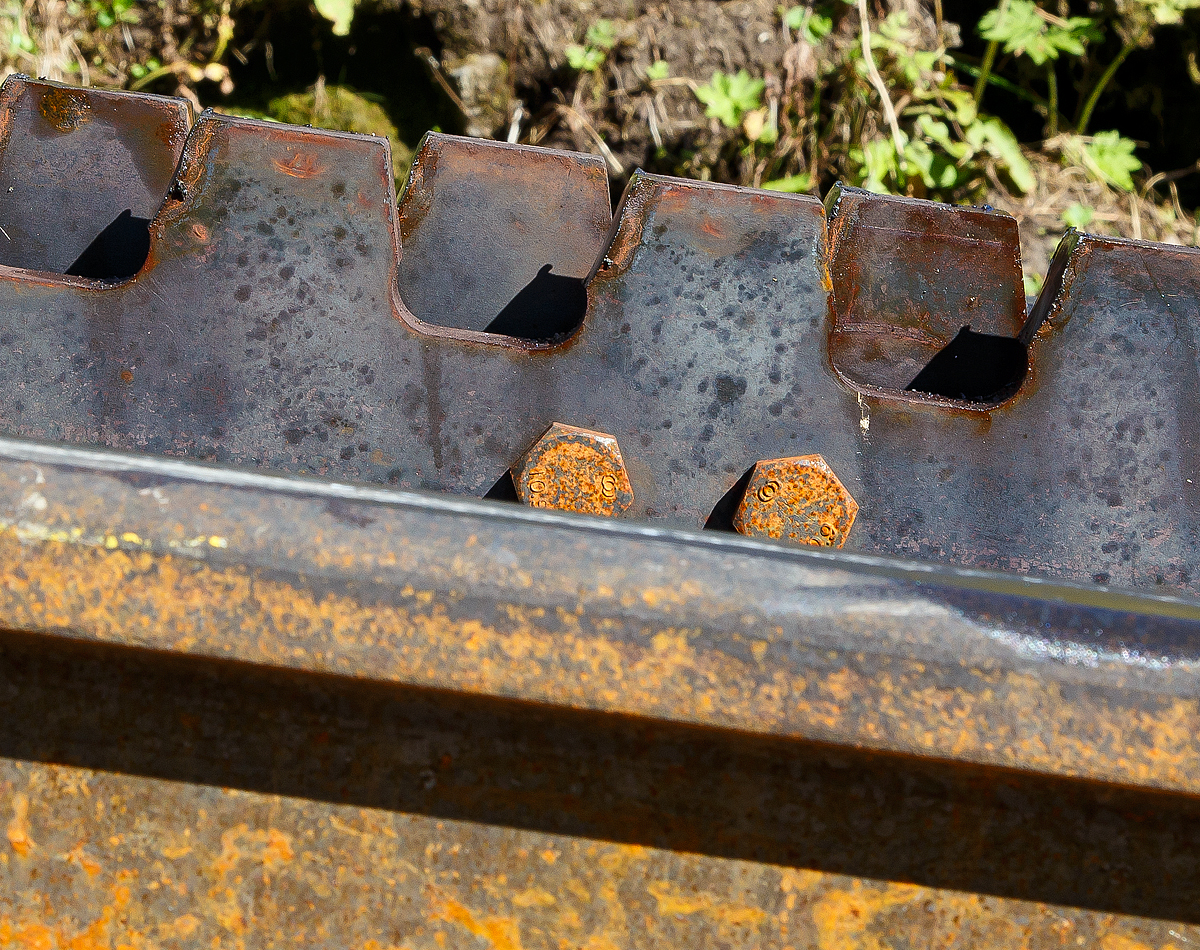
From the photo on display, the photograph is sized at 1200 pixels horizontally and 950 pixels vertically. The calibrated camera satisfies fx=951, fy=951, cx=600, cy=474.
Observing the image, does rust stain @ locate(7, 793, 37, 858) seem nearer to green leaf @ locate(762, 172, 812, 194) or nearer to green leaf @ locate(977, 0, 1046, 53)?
green leaf @ locate(762, 172, 812, 194)

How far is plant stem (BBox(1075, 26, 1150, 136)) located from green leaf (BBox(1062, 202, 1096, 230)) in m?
0.33

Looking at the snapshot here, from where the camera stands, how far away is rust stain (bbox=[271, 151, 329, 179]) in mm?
1355

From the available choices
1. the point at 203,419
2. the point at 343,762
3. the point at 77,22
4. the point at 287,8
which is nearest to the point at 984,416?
the point at 343,762

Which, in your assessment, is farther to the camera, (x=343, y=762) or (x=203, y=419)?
(x=203, y=419)

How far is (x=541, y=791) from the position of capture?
929 millimetres

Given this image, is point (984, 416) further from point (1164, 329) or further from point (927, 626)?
point (927, 626)

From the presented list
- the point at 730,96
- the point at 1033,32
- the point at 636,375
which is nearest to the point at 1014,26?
the point at 1033,32


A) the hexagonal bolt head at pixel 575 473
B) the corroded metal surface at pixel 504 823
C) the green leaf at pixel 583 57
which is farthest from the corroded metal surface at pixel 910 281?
the green leaf at pixel 583 57

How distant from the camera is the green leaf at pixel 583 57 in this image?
9.77 ft

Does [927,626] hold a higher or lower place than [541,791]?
higher

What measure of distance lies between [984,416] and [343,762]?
994mm

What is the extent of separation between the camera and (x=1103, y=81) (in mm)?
3258

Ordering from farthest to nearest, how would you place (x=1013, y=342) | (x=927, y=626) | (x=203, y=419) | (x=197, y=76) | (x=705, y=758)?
(x=197, y=76), (x=1013, y=342), (x=203, y=419), (x=705, y=758), (x=927, y=626)

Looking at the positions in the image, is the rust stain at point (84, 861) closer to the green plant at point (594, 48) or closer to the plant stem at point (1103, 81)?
the green plant at point (594, 48)
